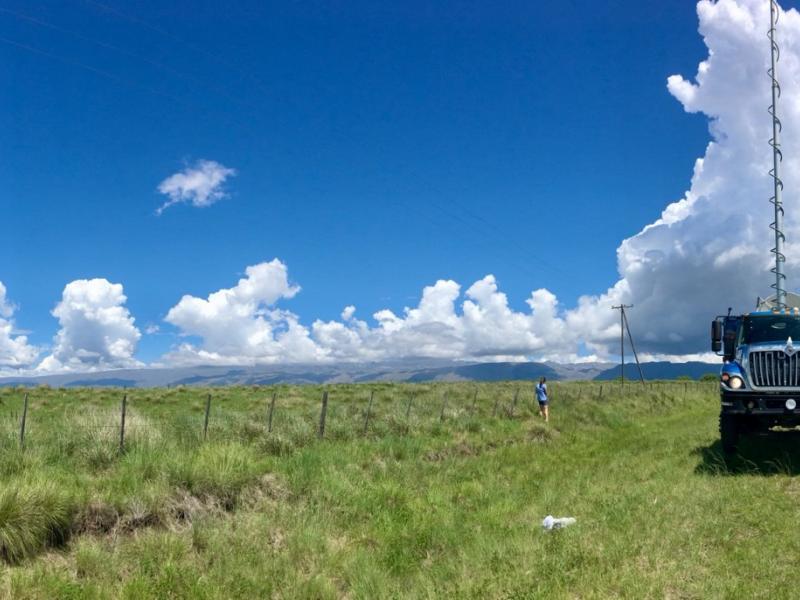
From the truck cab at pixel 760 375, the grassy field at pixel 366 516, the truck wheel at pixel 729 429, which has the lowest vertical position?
the grassy field at pixel 366 516

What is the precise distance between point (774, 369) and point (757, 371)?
1.01 ft

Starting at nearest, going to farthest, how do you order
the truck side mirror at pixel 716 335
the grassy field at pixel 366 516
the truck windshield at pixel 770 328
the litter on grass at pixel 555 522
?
the grassy field at pixel 366 516, the litter on grass at pixel 555 522, the truck windshield at pixel 770 328, the truck side mirror at pixel 716 335

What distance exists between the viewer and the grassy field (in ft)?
22.3

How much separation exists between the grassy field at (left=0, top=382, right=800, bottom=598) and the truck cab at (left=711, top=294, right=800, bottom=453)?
90 cm

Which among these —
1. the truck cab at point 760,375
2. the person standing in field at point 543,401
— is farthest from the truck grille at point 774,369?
the person standing in field at point 543,401

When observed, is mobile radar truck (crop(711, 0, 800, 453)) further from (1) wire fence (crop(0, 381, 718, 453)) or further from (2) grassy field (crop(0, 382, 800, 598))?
(1) wire fence (crop(0, 381, 718, 453))

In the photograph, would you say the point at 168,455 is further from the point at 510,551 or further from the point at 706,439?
the point at 706,439

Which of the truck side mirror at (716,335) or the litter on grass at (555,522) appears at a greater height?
the truck side mirror at (716,335)

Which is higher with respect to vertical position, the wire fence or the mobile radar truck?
the mobile radar truck

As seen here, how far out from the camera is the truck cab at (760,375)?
11797 mm

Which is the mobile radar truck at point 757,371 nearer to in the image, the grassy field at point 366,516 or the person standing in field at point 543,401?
the grassy field at point 366,516

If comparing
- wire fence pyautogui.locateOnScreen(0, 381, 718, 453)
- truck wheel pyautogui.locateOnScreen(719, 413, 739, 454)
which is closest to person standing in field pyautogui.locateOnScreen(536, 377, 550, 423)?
wire fence pyautogui.locateOnScreen(0, 381, 718, 453)

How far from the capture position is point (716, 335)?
13.5 metres

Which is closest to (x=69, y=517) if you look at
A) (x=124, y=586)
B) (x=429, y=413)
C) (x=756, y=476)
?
(x=124, y=586)
